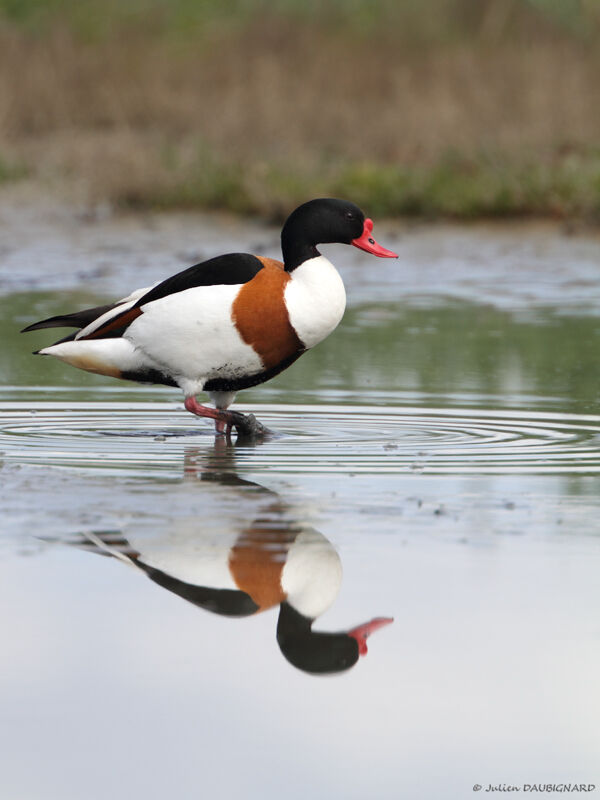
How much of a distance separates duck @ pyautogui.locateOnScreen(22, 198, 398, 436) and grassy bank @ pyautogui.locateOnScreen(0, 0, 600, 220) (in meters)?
10.3

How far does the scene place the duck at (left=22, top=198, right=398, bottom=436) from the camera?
7.52m

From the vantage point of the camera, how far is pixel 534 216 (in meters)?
18.0

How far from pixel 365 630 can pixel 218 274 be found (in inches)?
138

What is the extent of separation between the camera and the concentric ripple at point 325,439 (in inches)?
269

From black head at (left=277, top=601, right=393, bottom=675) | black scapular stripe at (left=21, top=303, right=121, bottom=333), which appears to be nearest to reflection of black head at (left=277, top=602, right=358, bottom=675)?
black head at (left=277, top=601, right=393, bottom=675)

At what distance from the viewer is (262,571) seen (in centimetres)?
493

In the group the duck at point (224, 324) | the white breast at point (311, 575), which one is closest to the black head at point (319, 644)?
the white breast at point (311, 575)

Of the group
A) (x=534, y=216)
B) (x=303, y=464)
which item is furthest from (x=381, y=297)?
(x=303, y=464)

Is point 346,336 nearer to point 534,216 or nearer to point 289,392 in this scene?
point 289,392

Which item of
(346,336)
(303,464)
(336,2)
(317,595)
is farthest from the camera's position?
(336,2)

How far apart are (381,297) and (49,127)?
9.78 metres

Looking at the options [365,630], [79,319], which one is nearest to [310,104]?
[79,319]

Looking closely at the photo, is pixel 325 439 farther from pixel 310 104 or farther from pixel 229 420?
pixel 310 104

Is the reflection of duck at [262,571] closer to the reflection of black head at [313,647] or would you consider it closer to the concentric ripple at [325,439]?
the reflection of black head at [313,647]
